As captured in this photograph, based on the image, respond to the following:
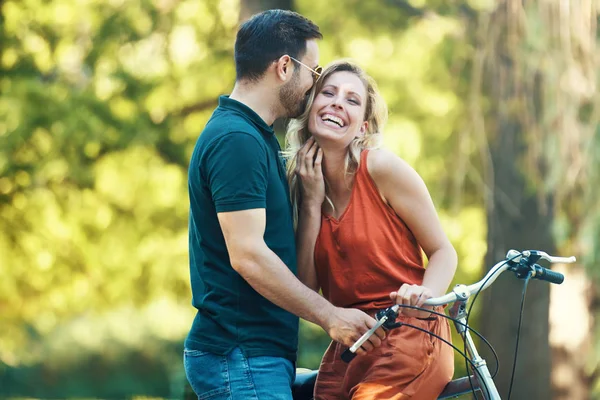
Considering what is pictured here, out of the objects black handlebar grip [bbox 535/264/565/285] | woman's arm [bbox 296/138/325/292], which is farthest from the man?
black handlebar grip [bbox 535/264/565/285]

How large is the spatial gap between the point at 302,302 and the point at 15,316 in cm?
1019

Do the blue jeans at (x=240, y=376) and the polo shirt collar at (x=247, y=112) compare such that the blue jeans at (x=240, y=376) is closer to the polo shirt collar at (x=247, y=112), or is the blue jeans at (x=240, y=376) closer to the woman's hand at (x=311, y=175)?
the woman's hand at (x=311, y=175)

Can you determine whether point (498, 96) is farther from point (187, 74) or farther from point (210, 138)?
point (210, 138)

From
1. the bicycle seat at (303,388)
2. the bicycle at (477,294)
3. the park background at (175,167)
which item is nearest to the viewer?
the bicycle at (477,294)

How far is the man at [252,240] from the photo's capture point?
2.87 metres

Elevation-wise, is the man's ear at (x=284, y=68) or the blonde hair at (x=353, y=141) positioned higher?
the man's ear at (x=284, y=68)

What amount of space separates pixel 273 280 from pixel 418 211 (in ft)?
1.79

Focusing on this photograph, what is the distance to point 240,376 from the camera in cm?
295

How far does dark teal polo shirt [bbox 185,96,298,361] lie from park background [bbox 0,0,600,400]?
4346mm

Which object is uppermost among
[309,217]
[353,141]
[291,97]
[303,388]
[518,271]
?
[291,97]

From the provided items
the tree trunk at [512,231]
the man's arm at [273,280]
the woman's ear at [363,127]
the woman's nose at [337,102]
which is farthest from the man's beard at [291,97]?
the tree trunk at [512,231]

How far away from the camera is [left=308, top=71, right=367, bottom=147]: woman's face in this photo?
3256mm

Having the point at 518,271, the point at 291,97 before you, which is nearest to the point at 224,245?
the point at 291,97

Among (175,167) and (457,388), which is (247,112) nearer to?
(457,388)
